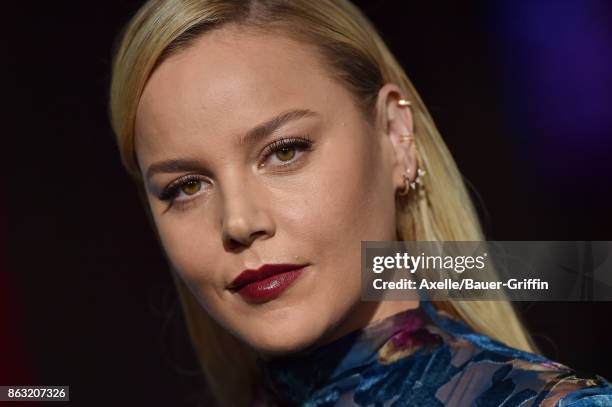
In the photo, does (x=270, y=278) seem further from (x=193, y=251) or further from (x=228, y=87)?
(x=228, y=87)

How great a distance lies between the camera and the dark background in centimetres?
174

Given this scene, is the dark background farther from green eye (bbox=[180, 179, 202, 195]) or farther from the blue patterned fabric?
green eye (bbox=[180, 179, 202, 195])

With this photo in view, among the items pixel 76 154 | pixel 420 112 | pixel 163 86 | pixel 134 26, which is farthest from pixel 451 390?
pixel 76 154

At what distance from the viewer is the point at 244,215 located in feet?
3.76

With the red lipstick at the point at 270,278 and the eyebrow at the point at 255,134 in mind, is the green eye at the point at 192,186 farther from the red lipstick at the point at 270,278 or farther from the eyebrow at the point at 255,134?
the red lipstick at the point at 270,278

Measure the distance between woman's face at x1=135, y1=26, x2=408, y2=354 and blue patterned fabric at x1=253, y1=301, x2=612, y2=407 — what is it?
3.1 inches

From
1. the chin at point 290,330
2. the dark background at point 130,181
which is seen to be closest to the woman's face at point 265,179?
the chin at point 290,330

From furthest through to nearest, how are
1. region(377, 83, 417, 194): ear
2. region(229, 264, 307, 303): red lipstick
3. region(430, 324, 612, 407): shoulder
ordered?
1. region(377, 83, 417, 194): ear
2. region(229, 264, 307, 303): red lipstick
3. region(430, 324, 612, 407): shoulder

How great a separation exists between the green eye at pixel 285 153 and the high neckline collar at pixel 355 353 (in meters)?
0.29

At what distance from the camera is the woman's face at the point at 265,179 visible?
1179 mm

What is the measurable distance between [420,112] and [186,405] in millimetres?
950

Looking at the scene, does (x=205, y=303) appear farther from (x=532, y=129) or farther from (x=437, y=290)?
(x=532, y=129)

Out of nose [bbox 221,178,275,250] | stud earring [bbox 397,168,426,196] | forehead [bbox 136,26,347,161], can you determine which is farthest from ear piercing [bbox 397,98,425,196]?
nose [bbox 221,178,275,250]

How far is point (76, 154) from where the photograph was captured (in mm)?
2012
